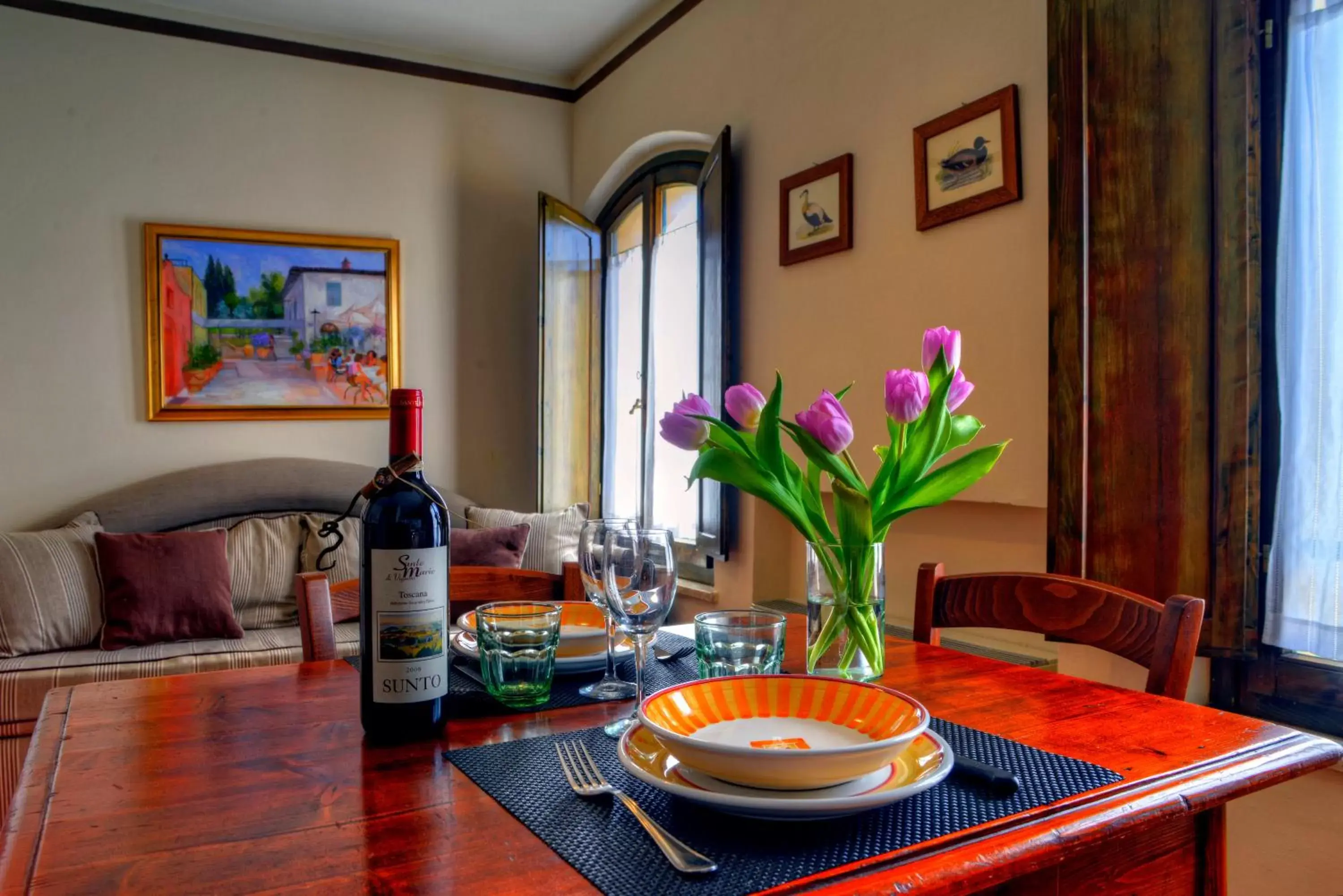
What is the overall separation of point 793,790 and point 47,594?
9.35 ft

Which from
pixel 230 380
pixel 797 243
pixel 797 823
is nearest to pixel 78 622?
pixel 230 380

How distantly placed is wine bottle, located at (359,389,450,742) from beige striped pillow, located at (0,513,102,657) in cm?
247

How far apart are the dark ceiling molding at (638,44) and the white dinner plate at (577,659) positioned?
275cm

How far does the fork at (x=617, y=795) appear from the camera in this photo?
0.57 m

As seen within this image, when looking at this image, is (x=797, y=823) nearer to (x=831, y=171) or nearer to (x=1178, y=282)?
(x=1178, y=282)

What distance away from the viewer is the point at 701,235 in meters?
3.03

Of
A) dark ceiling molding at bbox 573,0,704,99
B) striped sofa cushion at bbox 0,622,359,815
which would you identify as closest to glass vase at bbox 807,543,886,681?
striped sofa cushion at bbox 0,622,359,815

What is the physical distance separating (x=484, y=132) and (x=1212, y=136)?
3.19 metres

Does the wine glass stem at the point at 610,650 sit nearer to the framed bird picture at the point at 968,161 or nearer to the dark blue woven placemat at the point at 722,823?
the dark blue woven placemat at the point at 722,823

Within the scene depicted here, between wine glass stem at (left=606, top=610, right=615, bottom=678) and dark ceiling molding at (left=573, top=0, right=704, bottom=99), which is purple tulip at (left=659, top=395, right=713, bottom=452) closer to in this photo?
wine glass stem at (left=606, top=610, right=615, bottom=678)

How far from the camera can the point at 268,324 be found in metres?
3.68

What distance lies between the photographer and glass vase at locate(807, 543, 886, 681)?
3.22 feet

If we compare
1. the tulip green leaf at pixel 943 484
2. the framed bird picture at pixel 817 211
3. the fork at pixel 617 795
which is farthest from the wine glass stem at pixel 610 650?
the framed bird picture at pixel 817 211

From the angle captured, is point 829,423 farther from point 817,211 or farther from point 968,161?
point 817,211
